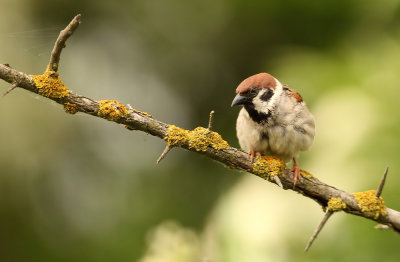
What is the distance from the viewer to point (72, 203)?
5.22m

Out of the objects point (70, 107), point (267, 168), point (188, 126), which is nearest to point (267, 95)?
point (267, 168)

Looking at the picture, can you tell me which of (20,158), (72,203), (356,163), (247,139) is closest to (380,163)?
(356,163)

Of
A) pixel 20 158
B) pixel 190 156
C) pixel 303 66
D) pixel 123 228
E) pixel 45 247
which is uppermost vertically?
pixel 303 66

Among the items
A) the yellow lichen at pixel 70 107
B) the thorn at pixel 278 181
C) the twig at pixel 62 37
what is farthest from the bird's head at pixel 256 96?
the twig at pixel 62 37

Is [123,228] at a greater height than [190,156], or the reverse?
[190,156]

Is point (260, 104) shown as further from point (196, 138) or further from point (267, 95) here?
point (196, 138)

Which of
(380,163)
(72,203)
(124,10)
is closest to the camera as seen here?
(380,163)

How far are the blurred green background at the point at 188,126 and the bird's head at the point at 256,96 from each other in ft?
3.23

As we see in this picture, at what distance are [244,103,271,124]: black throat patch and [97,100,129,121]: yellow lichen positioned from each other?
117 centimetres

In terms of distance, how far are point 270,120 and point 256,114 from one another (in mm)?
99

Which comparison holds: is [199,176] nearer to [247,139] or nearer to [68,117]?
[68,117]

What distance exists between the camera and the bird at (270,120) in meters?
3.18

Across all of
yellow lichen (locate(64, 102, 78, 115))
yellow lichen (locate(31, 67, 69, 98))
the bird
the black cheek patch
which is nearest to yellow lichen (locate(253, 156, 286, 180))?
the bird

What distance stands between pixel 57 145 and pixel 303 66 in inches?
108
